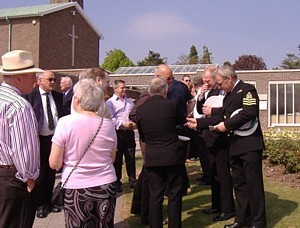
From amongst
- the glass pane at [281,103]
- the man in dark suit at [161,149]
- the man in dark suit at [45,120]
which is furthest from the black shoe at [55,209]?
the glass pane at [281,103]

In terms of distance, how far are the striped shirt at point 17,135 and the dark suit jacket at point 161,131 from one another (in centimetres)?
172

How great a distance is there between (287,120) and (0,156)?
89.2 ft

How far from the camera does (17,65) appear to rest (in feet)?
12.0

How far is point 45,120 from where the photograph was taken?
6305 mm

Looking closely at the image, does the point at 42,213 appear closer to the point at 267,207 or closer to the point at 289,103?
the point at 267,207

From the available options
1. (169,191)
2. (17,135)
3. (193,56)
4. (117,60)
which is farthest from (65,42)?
(17,135)

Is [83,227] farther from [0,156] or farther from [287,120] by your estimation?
[287,120]

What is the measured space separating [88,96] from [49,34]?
1271 inches

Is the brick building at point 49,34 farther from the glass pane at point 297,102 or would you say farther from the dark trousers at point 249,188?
the dark trousers at point 249,188

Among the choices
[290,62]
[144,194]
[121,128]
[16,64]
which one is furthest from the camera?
[290,62]

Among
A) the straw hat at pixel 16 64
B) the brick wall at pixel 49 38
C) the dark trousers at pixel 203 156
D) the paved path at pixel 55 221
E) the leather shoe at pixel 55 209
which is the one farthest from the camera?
the brick wall at pixel 49 38

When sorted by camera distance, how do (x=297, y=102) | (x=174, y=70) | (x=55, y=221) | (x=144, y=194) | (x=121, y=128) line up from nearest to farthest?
(x=144, y=194) → (x=55, y=221) → (x=121, y=128) → (x=297, y=102) → (x=174, y=70)

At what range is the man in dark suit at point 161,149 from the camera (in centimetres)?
488

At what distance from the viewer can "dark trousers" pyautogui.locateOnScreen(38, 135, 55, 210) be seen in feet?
20.5
